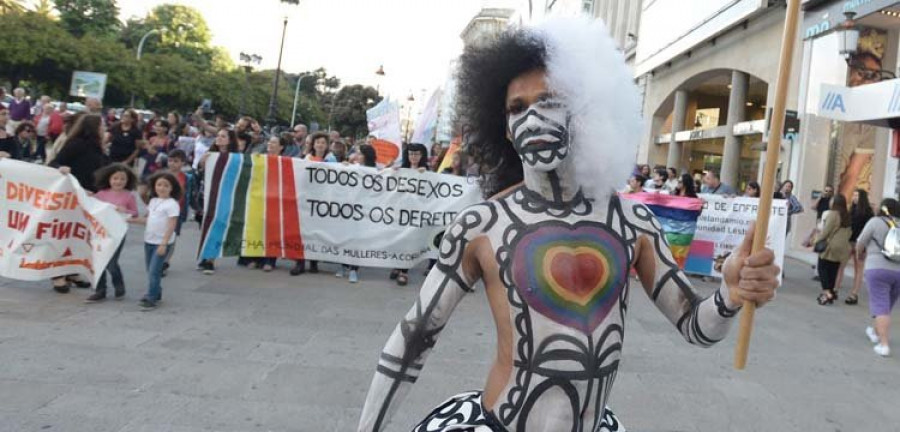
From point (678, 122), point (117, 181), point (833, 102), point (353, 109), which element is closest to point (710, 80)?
point (678, 122)

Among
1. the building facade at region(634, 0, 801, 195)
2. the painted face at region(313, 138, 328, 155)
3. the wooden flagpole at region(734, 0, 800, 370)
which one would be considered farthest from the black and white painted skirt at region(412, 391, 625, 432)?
the building facade at region(634, 0, 801, 195)

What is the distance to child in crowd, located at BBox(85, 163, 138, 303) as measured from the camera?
6184 mm

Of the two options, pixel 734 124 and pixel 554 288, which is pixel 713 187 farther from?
pixel 554 288

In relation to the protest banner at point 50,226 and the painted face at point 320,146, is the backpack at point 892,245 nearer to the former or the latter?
the painted face at point 320,146

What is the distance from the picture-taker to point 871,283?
6602 mm

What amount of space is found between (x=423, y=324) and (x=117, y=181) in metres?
5.56

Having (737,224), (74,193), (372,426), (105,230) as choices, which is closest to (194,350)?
(105,230)

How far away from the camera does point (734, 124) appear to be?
65.7 ft

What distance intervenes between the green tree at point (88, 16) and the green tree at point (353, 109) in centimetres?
1768

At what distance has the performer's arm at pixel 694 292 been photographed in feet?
5.35

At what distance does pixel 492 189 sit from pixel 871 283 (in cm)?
591

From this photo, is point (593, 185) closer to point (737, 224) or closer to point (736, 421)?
point (736, 421)

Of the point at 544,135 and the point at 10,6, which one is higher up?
the point at 10,6

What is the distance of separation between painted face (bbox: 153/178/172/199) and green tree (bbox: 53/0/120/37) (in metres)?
47.4
